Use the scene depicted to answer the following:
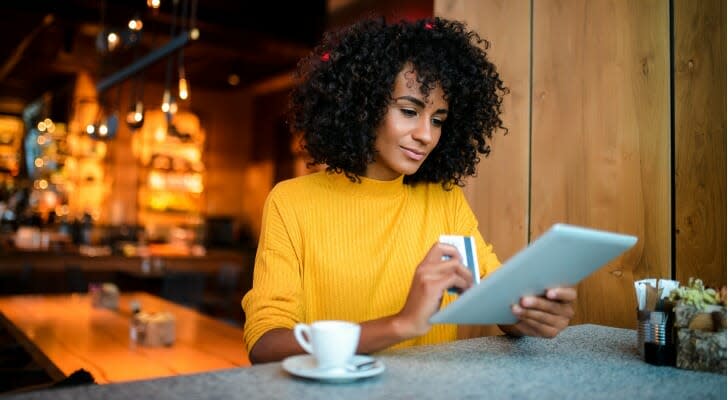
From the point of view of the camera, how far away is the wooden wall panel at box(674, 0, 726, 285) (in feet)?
5.42

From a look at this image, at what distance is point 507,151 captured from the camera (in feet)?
7.27

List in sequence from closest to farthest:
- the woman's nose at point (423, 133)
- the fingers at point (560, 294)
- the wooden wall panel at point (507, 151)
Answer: the fingers at point (560, 294) → the woman's nose at point (423, 133) → the wooden wall panel at point (507, 151)

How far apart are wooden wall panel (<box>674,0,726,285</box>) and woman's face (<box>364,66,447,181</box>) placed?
0.70m

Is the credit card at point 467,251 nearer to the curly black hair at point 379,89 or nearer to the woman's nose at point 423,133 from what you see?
the woman's nose at point 423,133

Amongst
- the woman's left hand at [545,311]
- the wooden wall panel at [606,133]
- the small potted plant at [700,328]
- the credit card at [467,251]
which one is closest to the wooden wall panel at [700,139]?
the wooden wall panel at [606,133]

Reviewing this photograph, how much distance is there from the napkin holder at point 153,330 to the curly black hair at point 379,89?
1.66 m

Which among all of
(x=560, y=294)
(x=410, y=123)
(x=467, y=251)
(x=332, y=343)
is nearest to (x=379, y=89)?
(x=410, y=123)

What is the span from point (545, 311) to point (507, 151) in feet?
3.59

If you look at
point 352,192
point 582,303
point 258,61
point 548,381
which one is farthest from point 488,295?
point 258,61

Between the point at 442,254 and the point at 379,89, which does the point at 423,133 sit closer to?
the point at 379,89

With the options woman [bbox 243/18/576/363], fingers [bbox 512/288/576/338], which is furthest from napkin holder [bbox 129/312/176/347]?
fingers [bbox 512/288/576/338]

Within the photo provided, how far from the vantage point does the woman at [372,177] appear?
4.96ft

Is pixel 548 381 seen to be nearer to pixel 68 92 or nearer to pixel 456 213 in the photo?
pixel 456 213

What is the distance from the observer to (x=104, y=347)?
296 centimetres
